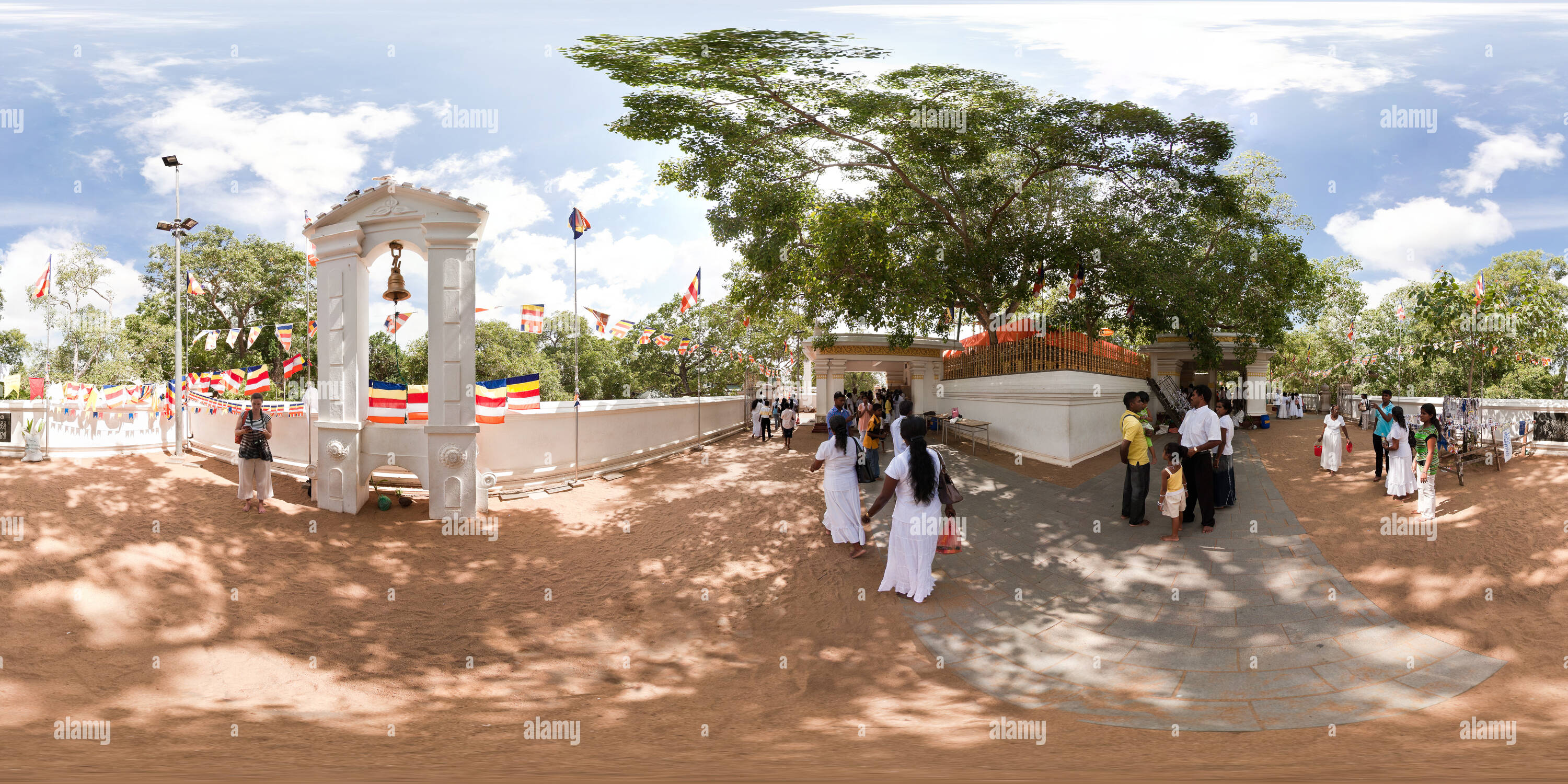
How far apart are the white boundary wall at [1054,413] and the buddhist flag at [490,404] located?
834cm

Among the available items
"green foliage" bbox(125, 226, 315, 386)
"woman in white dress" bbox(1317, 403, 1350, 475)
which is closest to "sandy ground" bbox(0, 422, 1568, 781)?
"woman in white dress" bbox(1317, 403, 1350, 475)

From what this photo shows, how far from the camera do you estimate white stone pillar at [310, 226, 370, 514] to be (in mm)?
7582

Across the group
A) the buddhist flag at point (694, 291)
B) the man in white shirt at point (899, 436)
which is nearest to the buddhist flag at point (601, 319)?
the buddhist flag at point (694, 291)

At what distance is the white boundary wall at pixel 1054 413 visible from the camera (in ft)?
34.4

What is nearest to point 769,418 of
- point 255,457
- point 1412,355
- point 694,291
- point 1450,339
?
point 694,291

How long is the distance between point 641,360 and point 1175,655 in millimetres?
36393

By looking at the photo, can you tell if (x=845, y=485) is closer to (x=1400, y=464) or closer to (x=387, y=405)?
(x=387, y=405)

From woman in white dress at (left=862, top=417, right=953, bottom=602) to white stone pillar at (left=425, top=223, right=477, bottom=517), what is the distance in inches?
192

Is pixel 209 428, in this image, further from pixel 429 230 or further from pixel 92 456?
pixel 429 230

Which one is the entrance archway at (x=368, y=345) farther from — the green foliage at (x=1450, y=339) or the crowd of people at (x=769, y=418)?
the green foliage at (x=1450, y=339)

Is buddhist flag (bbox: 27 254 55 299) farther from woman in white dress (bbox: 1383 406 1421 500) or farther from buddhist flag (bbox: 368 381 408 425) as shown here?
woman in white dress (bbox: 1383 406 1421 500)

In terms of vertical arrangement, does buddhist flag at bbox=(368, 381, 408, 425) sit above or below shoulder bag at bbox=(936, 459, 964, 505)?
above

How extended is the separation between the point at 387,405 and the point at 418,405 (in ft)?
1.08

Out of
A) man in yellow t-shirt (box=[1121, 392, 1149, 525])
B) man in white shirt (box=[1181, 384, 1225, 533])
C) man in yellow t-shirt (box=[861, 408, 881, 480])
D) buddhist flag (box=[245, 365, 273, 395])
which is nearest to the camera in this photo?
man in yellow t-shirt (box=[1121, 392, 1149, 525])
